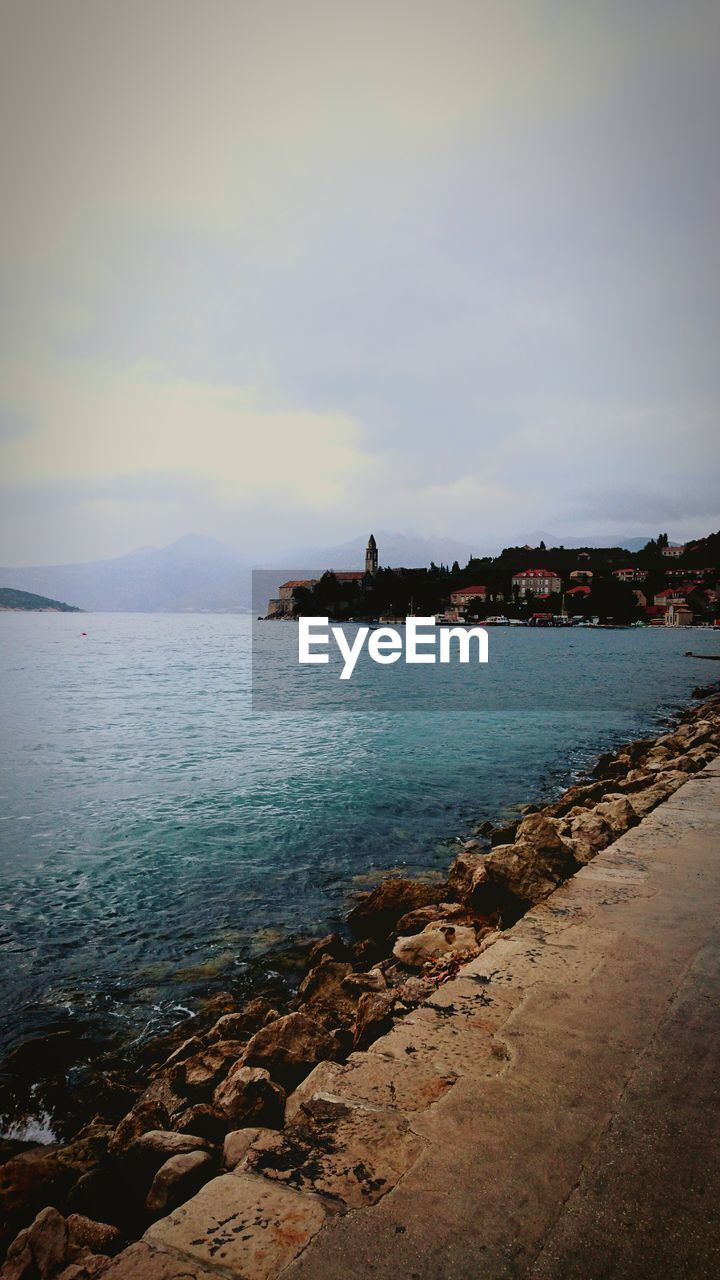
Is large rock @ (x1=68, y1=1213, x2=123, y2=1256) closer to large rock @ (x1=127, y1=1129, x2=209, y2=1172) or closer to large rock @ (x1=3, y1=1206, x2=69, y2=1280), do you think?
large rock @ (x1=3, y1=1206, x2=69, y2=1280)

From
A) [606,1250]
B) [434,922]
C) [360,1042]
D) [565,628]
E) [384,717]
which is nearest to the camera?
[606,1250]

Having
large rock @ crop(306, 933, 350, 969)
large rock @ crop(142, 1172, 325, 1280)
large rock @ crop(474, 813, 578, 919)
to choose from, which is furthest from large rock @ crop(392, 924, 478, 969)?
large rock @ crop(142, 1172, 325, 1280)

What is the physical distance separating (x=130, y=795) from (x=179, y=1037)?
994cm

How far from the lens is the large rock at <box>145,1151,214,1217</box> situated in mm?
3184

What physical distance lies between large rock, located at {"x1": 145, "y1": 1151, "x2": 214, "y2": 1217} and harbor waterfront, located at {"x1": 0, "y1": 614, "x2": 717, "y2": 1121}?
2.99 meters

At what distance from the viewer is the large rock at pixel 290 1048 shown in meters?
4.30

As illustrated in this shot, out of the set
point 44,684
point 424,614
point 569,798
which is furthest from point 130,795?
point 424,614

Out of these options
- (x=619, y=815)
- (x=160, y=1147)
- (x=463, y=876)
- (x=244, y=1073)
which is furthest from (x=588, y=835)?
(x=160, y=1147)

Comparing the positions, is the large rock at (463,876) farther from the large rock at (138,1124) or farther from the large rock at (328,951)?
the large rock at (138,1124)

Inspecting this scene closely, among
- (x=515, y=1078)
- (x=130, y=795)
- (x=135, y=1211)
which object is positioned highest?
(x=515, y=1078)

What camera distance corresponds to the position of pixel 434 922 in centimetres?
676

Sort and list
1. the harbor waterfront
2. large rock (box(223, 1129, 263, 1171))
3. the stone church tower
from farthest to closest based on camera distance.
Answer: the stone church tower
the harbor waterfront
large rock (box(223, 1129, 263, 1171))

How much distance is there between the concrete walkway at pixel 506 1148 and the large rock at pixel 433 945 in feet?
4.34

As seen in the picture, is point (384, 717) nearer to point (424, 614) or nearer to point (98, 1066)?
point (98, 1066)
